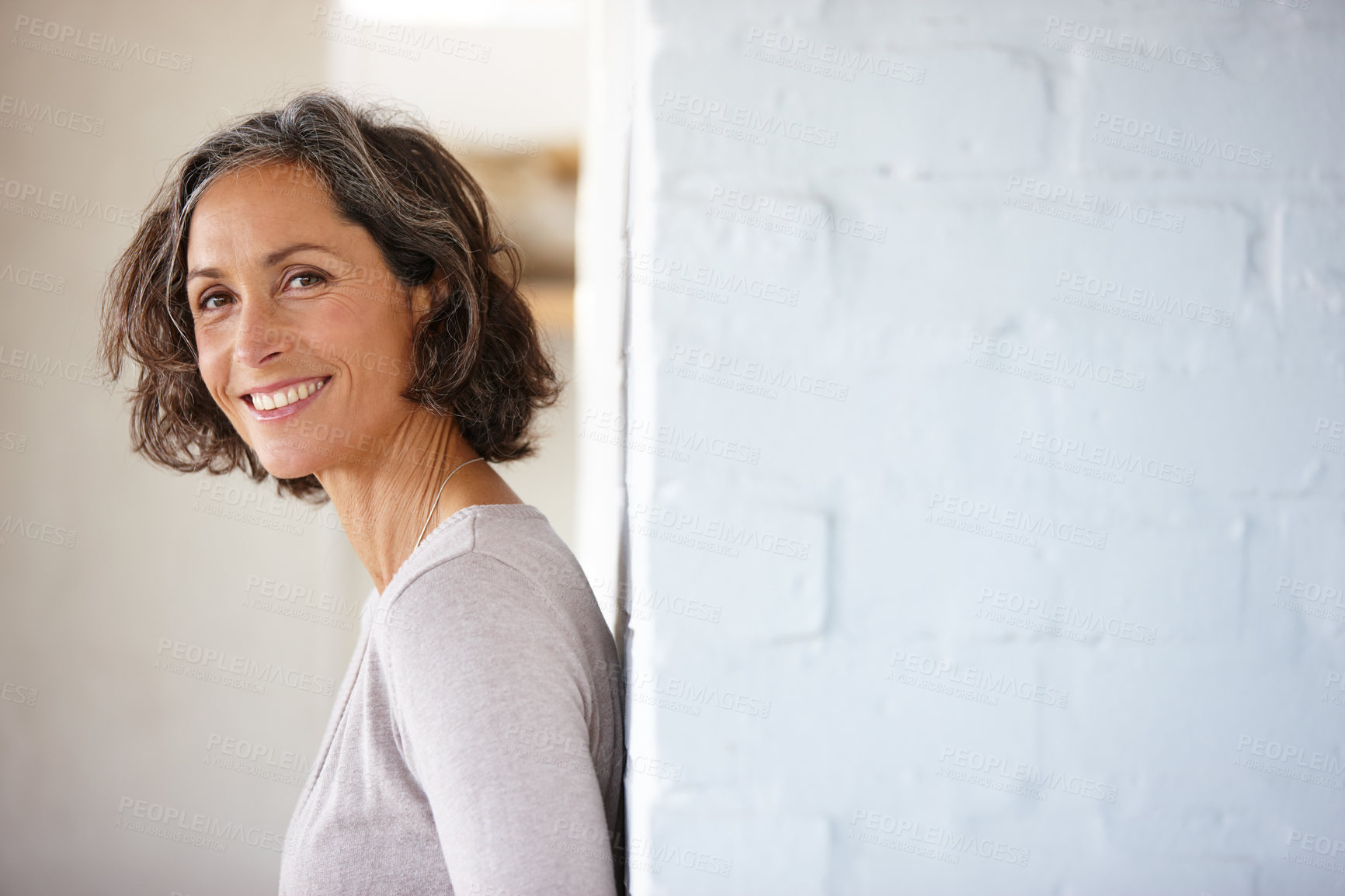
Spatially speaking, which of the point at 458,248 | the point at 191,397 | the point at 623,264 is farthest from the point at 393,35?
the point at 623,264

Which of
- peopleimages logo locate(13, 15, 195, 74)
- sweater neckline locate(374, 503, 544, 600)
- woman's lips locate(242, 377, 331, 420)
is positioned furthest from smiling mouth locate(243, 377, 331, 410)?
peopleimages logo locate(13, 15, 195, 74)

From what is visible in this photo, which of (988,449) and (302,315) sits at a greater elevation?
(302,315)

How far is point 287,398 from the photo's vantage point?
3.34 feet

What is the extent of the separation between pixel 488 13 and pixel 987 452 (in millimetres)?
2919

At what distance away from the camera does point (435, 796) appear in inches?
27.5

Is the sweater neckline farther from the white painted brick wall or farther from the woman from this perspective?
the white painted brick wall

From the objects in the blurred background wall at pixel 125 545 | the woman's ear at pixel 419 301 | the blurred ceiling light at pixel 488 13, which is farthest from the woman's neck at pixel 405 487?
the blurred ceiling light at pixel 488 13

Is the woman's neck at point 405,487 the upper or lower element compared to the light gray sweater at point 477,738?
upper

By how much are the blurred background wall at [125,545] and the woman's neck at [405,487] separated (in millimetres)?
1791

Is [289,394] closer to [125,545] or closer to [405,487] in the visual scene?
[405,487]

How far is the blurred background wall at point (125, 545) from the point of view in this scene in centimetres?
258

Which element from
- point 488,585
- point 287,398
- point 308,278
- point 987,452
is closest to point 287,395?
point 287,398

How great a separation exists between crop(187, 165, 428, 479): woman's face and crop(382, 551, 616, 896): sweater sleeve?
305 millimetres

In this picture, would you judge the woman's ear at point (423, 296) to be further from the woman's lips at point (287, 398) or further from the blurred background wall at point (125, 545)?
the blurred background wall at point (125, 545)
